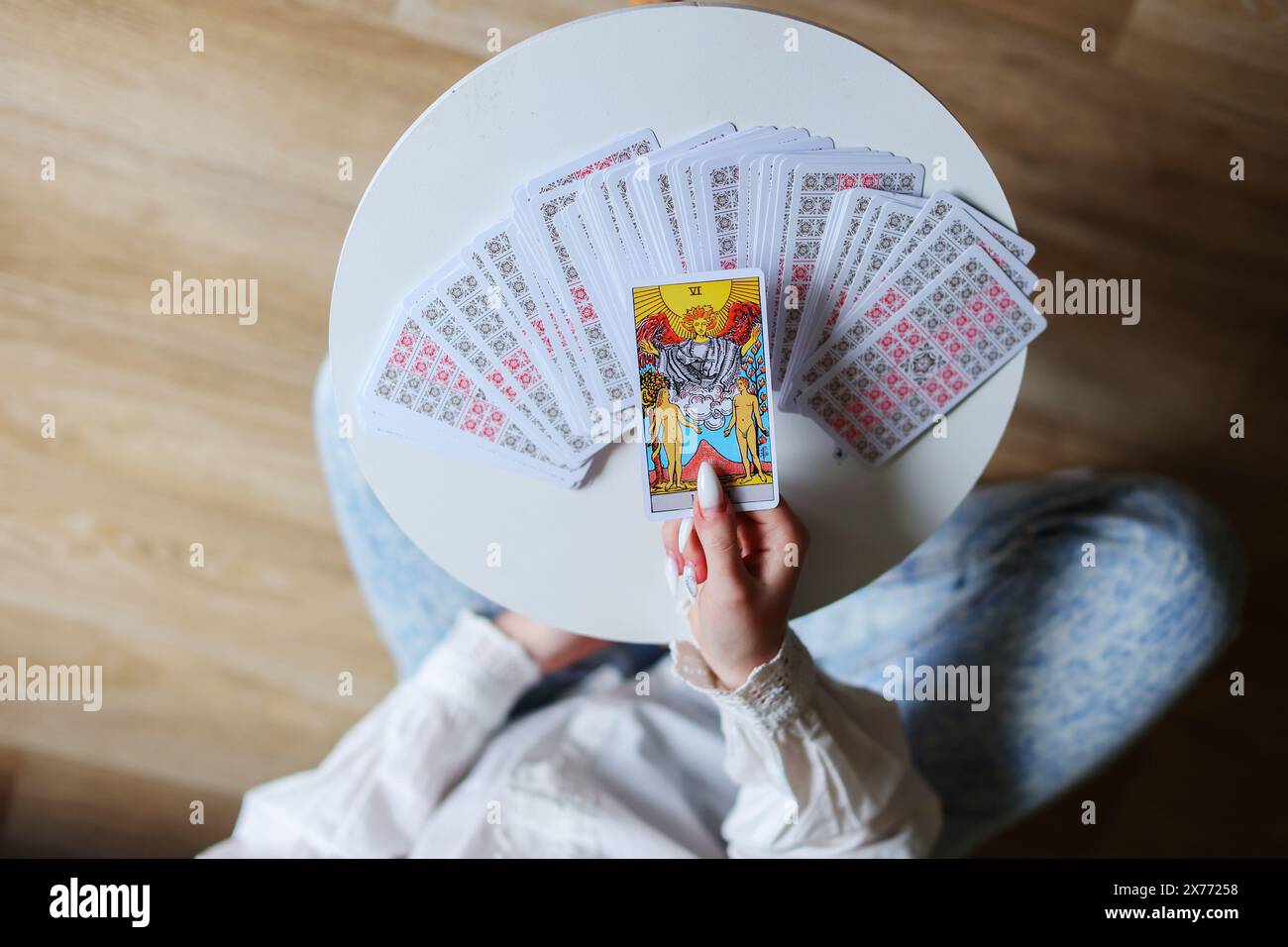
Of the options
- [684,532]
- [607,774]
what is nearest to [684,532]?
[684,532]

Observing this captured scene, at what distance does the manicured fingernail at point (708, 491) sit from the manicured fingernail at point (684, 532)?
4 centimetres

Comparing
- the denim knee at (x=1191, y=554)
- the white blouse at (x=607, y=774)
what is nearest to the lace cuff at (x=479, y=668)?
the white blouse at (x=607, y=774)

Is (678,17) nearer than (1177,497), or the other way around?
(678,17)

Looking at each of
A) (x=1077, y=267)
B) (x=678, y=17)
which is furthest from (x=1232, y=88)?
(x=678, y=17)

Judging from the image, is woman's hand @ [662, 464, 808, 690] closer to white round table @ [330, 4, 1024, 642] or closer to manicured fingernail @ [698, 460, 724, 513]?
manicured fingernail @ [698, 460, 724, 513]

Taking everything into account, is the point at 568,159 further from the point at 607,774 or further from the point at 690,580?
the point at 607,774

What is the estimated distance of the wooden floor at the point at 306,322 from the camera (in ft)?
5.08

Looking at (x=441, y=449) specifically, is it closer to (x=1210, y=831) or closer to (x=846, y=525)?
(x=846, y=525)

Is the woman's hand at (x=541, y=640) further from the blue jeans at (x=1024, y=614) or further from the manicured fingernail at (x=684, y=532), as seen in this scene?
the manicured fingernail at (x=684, y=532)

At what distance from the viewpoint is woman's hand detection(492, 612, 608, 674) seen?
1.21 meters

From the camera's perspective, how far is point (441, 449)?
37.8 inches
